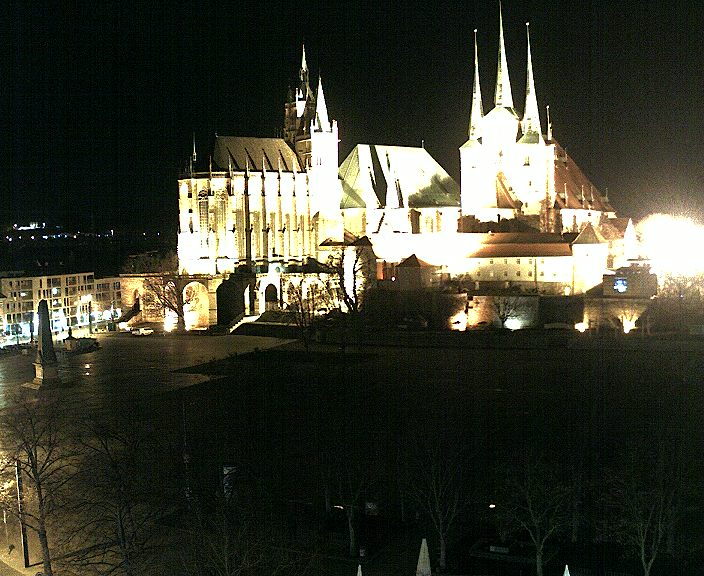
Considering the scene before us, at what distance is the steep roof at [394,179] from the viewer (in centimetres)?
8450

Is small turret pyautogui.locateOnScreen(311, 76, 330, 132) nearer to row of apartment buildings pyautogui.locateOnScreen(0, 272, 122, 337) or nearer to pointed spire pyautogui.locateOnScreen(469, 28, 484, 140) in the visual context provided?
pointed spire pyautogui.locateOnScreen(469, 28, 484, 140)

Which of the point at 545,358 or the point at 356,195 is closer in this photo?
the point at 545,358

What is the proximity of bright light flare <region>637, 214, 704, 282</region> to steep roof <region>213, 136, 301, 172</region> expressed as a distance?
109 ft

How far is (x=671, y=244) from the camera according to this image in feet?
293

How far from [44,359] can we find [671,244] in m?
63.9

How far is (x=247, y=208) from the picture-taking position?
78.1 meters

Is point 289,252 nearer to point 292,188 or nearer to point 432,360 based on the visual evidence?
point 292,188

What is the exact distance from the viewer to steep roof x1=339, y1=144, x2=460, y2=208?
84500 millimetres

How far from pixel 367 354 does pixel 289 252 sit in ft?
85.3

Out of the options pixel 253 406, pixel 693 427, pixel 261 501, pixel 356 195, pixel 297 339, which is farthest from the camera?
pixel 356 195

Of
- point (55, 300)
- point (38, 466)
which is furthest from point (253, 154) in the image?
point (38, 466)

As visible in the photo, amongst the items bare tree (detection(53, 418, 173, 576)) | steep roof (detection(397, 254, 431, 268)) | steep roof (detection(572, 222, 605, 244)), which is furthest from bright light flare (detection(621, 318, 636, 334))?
bare tree (detection(53, 418, 173, 576))

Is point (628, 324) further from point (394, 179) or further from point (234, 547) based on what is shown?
point (234, 547)

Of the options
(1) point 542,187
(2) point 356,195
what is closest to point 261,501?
(2) point 356,195
